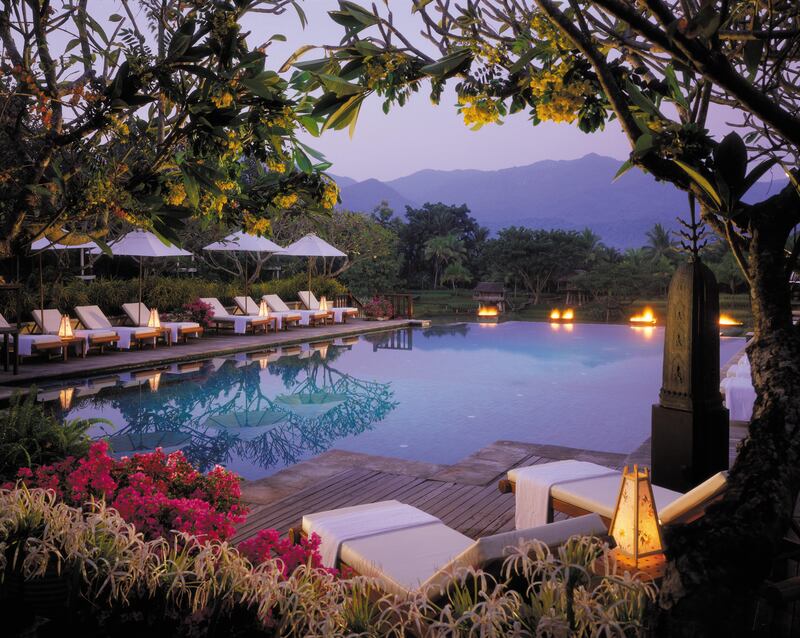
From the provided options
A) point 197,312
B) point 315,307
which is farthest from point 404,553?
point 315,307

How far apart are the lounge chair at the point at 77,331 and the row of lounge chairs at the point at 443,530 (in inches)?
398

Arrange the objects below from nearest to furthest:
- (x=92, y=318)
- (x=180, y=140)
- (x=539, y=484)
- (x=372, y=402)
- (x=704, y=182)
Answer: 1. (x=704, y=182)
2. (x=180, y=140)
3. (x=539, y=484)
4. (x=372, y=402)
5. (x=92, y=318)

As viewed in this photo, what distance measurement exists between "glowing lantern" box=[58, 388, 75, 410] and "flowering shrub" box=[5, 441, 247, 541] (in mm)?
5618

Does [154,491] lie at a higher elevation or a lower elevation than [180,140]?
lower

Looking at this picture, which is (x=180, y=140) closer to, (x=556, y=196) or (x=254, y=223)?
(x=254, y=223)

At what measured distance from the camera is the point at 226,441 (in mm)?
8180

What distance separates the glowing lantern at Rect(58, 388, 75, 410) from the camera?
9.41 metres

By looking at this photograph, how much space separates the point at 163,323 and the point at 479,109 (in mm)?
13952

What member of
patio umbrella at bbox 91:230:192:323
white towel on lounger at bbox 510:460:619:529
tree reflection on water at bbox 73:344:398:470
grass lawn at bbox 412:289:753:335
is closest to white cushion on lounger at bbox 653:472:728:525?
white towel on lounger at bbox 510:460:619:529

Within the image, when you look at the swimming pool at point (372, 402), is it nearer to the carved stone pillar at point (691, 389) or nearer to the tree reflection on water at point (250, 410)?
the tree reflection on water at point (250, 410)

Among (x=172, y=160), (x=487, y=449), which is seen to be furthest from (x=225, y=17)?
(x=487, y=449)

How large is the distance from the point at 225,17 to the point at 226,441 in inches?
262

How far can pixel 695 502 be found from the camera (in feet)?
10.3

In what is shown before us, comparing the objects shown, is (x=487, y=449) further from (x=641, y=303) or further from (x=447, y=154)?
(x=447, y=154)
